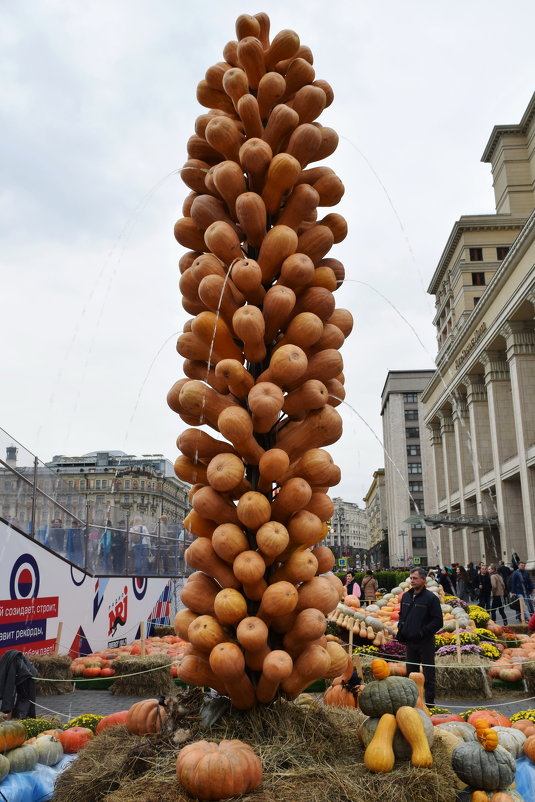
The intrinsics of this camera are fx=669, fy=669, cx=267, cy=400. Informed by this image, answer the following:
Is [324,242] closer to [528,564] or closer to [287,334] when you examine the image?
[287,334]

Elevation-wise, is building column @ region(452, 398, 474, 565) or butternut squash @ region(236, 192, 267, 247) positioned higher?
building column @ region(452, 398, 474, 565)

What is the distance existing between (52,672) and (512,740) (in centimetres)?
940

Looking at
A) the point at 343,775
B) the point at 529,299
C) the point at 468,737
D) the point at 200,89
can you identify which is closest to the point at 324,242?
the point at 200,89

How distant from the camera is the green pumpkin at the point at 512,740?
205 inches

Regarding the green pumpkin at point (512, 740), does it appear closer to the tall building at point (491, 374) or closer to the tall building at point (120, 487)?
the tall building at point (120, 487)

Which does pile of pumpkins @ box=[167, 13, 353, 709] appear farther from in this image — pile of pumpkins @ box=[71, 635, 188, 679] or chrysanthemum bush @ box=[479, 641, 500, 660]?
pile of pumpkins @ box=[71, 635, 188, 679]

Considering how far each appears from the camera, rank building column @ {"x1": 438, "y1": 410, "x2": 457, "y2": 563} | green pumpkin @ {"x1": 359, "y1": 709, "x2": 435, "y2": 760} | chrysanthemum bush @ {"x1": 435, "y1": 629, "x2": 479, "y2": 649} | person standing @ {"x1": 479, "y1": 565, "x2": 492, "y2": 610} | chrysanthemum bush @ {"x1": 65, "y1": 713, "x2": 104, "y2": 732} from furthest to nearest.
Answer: building column @ {"x1": 438, "y1": 410, "x2": 457, "y2": 563}
person standing @ {"x1": 479, "y1": 565, "x2": 492, "y2": 610}
chrysanthemum bush @ {"x1": 435, "y1": 629, "x2": 479, "y2": 649}
chrysanthemum bush @ {"x1": 65, "y1": 713, "x2": 104, "y2": 732}
green pumpkin @ {"x1": 359, "y1": 709, "x2": 435, "y2": 760}

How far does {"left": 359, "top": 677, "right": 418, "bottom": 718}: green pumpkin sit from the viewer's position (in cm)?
366

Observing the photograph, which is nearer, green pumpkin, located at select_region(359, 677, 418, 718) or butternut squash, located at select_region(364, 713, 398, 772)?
butternut squash, located at select_region(364, 713, 398, 772)

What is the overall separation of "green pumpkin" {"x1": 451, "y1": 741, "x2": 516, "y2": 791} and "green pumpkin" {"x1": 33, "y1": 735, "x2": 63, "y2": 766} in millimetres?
3498

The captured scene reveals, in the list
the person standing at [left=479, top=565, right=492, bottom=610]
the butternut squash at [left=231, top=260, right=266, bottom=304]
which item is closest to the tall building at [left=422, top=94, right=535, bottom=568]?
the person standing at [left=479, top=565, right=492, bottom=610]

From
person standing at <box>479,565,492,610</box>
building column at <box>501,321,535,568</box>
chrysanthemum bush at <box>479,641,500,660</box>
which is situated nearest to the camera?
chrysanthemum bush at <box>479,641,500,660</box>

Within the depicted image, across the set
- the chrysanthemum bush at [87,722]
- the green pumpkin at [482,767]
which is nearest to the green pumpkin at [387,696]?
the green pumpkin at [482,767]

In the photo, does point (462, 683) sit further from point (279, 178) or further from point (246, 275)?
point (279, 178)
